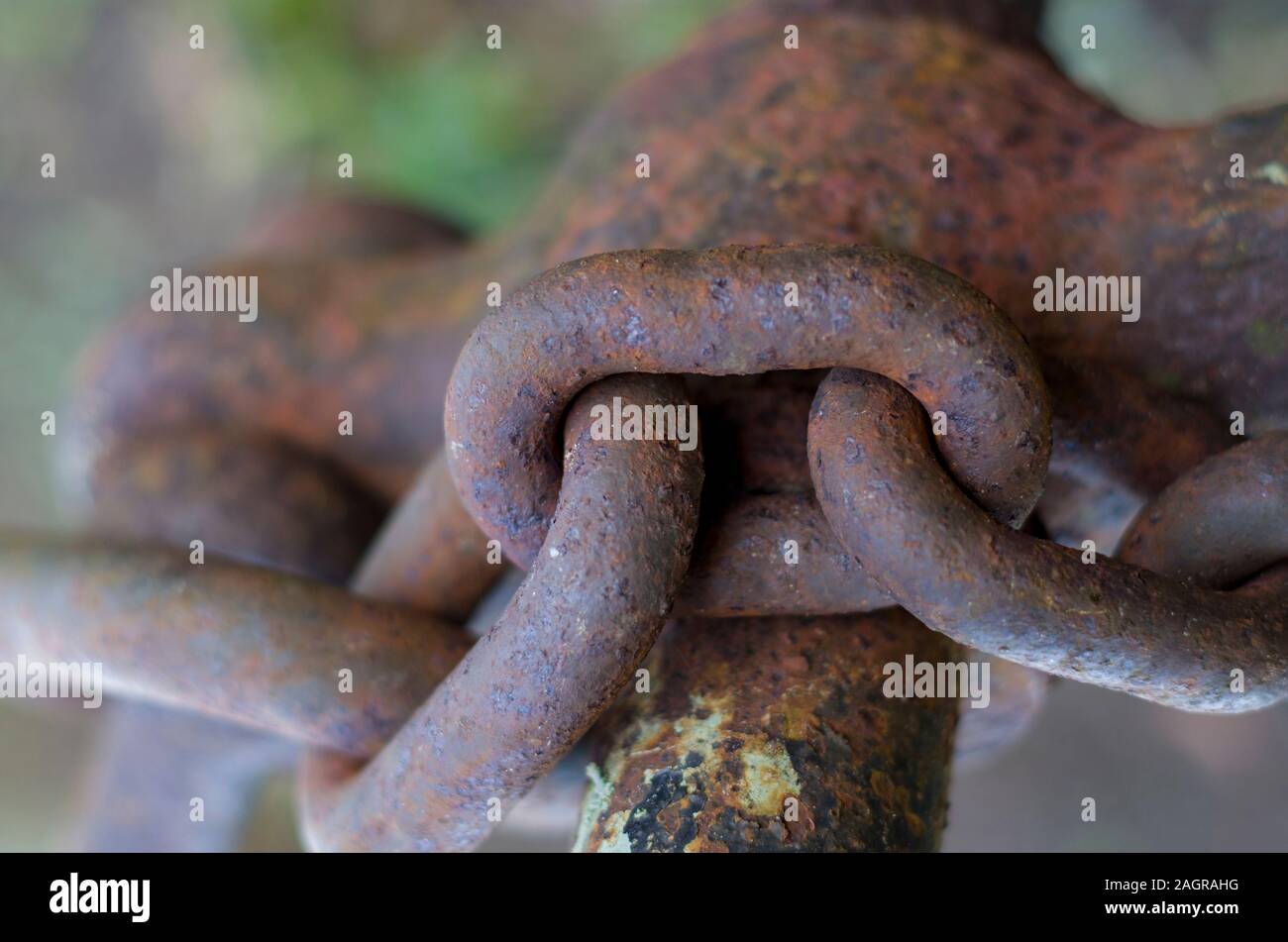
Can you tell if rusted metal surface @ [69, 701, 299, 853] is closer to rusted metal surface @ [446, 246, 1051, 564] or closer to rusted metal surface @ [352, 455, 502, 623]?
rusted metal surface @ [352, 455, 502, 623]

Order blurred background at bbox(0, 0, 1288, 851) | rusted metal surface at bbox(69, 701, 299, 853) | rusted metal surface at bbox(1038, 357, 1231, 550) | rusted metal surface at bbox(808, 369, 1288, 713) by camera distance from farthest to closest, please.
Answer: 1. blurred background at bbox(0, 0, 1288, 851)
2. rusted metal surface at bbox(69, 701, 299, 853)
3. rusted metal surface at bbox(1038, 357, 1231, 550)
4. rusted metal surface at bbox(808, 369, 1288, 713)

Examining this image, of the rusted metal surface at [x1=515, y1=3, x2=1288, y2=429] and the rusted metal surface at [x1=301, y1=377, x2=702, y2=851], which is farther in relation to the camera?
the rusted metal surface at [x1=515, y1=3, x2=1288, y2=429]

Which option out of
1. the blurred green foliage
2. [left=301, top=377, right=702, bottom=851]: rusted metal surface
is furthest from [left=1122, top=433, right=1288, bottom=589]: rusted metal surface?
the blurred green foliage

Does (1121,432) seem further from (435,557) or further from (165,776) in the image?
(165,776)

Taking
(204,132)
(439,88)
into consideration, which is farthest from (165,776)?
(204,132)

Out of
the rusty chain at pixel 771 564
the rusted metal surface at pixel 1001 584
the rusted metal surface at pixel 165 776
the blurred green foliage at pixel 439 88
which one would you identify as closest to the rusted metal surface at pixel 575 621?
the rusty chain at pixel 771 564
